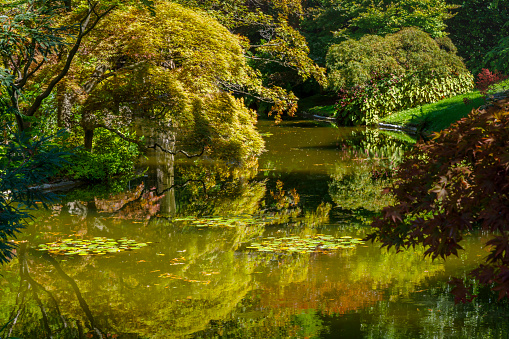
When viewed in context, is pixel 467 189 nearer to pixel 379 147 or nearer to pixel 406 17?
pixel 379 147

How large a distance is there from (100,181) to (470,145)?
10.9 m

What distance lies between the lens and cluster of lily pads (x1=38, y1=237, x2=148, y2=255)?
7609 millimetres

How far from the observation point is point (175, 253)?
7.55 m

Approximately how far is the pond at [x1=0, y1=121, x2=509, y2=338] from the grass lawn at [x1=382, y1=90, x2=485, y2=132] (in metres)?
12.7

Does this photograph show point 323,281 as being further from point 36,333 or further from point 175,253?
point 36,333

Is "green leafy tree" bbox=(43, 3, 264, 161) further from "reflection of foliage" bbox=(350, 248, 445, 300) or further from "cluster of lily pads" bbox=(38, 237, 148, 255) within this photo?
"reflection of foliage" bbox=(350, 248, 445, 300)

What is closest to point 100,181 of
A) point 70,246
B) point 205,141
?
point 205,141

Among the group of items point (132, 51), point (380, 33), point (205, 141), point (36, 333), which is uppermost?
point (380, 33)

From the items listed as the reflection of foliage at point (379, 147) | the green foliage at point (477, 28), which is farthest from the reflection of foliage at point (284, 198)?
the green foliage at point (477, 28)

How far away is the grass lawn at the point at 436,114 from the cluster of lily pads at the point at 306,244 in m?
14.9

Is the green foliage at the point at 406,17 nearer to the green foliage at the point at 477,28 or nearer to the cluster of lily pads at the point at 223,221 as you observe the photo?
the green foliage at the point at 477,28

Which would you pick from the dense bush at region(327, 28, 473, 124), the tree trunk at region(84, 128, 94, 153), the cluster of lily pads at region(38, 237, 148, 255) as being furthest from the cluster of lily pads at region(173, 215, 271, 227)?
the dense bush at region(327, 28, 473, 124)

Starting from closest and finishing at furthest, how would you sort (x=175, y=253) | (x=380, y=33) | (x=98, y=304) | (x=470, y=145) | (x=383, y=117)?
(x=470, y=145) < (x=98, y=304) < (x=175, y=253) < (x=383, y=117) < (x=380, y=33)

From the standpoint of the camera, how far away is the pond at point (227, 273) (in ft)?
16.8
